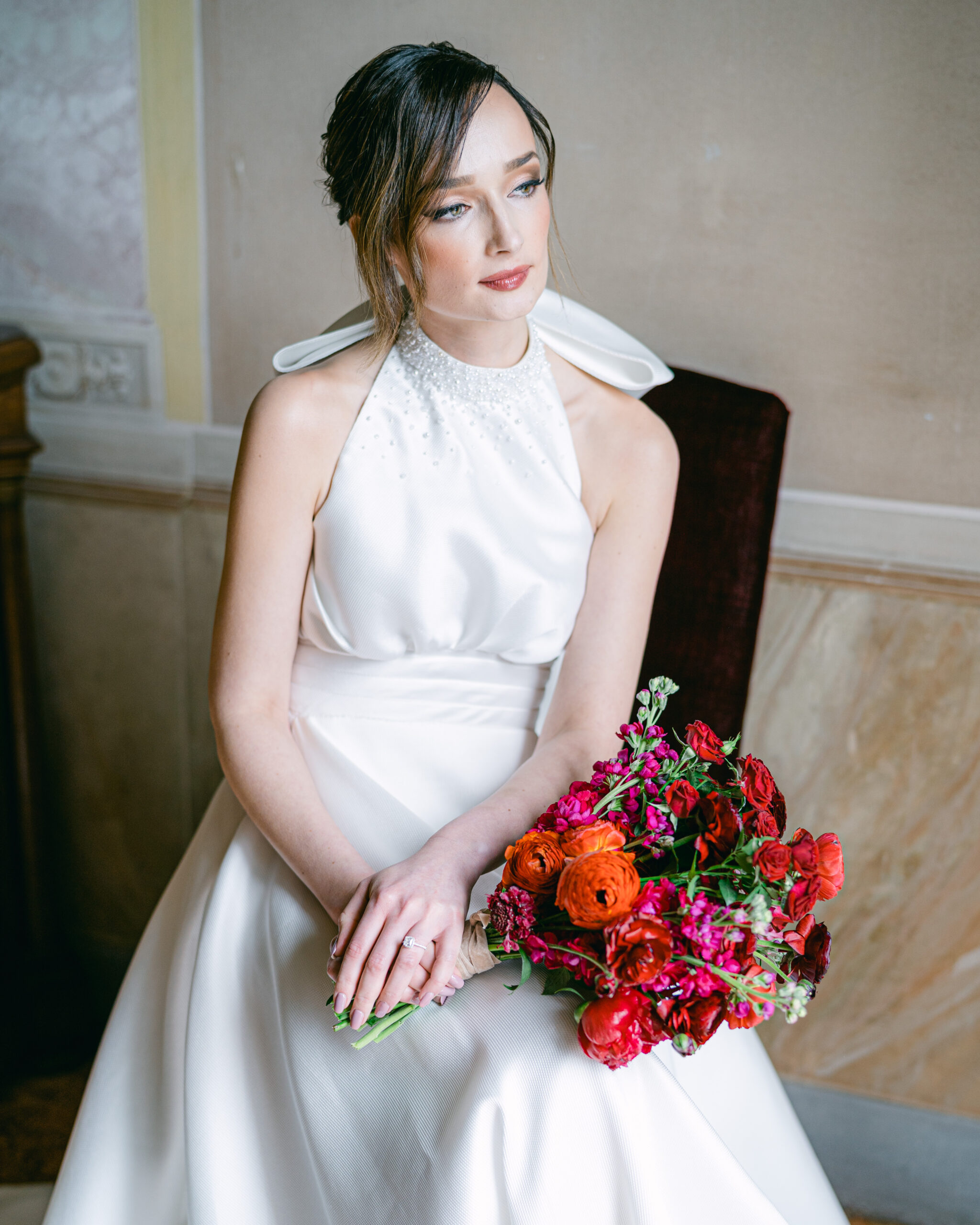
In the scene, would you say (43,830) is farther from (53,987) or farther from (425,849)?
(425,849)

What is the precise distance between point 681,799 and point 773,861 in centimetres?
14

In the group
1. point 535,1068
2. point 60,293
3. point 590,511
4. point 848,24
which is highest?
point 848,24

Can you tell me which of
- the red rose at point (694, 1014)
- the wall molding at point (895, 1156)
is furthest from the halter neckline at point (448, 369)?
the wall molding at point (895, 1156)

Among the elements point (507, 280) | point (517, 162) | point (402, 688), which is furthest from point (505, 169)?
point (402, 688)

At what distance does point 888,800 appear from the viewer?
2.04 m

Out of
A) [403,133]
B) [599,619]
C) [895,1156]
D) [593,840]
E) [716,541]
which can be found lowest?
[895,1156]

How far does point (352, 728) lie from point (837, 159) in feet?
4.18

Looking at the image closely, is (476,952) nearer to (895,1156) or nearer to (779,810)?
(779,810)

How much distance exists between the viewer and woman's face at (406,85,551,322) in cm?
133

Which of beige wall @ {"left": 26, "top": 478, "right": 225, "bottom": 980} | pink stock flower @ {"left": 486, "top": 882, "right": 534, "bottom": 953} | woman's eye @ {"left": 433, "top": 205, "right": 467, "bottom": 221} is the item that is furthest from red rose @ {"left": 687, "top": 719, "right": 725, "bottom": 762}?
beige wall @ {"left": 26, "top": 478, "right": 225, "bottom": 980}

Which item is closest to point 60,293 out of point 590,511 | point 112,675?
point 112,675

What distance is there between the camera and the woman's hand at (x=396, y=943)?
1.18m

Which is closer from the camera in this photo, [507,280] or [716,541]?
[507,280]

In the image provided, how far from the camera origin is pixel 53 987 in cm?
234
